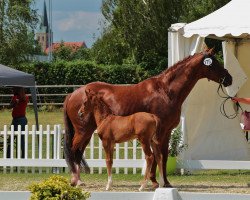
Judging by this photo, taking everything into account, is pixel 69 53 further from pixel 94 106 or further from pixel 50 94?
pixel 94 106

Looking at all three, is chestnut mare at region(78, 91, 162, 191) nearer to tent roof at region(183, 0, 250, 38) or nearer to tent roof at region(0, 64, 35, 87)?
tent roof at region(183, 0, 250, 38)

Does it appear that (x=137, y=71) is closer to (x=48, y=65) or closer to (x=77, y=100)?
(x=48, y=65)

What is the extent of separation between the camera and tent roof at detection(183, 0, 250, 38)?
577 inches

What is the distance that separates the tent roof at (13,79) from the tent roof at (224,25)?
495 cm

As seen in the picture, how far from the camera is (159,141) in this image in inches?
500

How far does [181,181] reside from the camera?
46.5 feet

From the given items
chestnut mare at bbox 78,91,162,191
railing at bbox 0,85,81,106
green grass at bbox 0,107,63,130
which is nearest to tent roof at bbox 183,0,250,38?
chestnut mare at bbox 78,91,162,191

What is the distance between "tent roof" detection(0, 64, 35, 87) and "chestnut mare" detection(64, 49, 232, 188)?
492 centimetres

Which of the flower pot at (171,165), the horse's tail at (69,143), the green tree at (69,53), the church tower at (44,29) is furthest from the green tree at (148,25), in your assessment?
the horse's tail at (69,143)

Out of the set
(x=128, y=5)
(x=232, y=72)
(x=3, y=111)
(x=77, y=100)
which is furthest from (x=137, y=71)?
(x=77, y=100)

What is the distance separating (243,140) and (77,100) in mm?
4469

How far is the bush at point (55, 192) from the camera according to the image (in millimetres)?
7535

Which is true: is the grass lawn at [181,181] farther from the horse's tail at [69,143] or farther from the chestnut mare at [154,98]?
the chestnut mare at [154,98]

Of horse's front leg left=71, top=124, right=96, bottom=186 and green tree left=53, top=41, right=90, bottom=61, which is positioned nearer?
horse's front leg left=71, top=124, right=96, bottom=186
